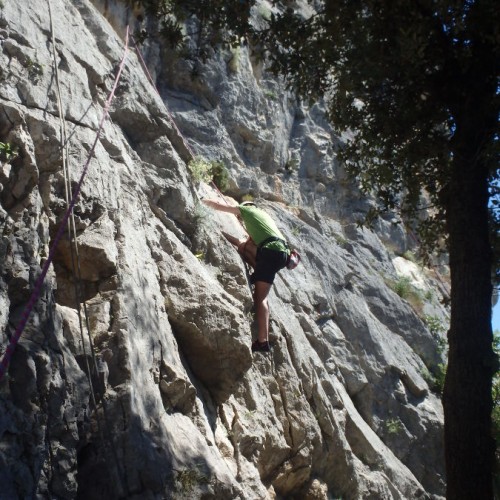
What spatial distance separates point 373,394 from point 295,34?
688 centimetres

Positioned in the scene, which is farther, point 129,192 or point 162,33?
point 129,192

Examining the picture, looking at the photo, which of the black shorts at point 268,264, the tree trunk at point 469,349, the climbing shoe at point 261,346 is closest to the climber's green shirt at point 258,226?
the black shorts at point 268,264

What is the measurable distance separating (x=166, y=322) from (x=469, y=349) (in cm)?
309

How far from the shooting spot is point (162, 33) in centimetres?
708

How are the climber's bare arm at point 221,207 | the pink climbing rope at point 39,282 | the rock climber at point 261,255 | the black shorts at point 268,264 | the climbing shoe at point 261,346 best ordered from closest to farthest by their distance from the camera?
the pink climbing rope at point 39,282, the climbing shoe at point 261,346, the rock climber at point 261,255, the black shorts at point 268,264, the climber's bare arm at point 221,207

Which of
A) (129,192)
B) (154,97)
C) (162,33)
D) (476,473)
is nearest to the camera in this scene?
(476,473)

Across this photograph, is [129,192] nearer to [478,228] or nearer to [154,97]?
[154,97]

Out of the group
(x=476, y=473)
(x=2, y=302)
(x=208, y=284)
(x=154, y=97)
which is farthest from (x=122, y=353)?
(x=154, y=97)

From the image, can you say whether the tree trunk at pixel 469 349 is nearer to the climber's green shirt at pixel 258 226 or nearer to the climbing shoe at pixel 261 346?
the climbing shoe at pixel 261 346

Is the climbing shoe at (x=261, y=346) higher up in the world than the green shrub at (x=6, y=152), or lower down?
lower down

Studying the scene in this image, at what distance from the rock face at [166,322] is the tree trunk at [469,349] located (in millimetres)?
2191

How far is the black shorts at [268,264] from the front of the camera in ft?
29.9

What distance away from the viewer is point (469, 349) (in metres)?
5.18

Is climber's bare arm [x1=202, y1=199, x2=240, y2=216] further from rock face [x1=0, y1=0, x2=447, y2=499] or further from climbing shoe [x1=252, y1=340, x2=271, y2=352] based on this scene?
climbing shoe [x1=252, y1=340, x2=271, y2=352]
